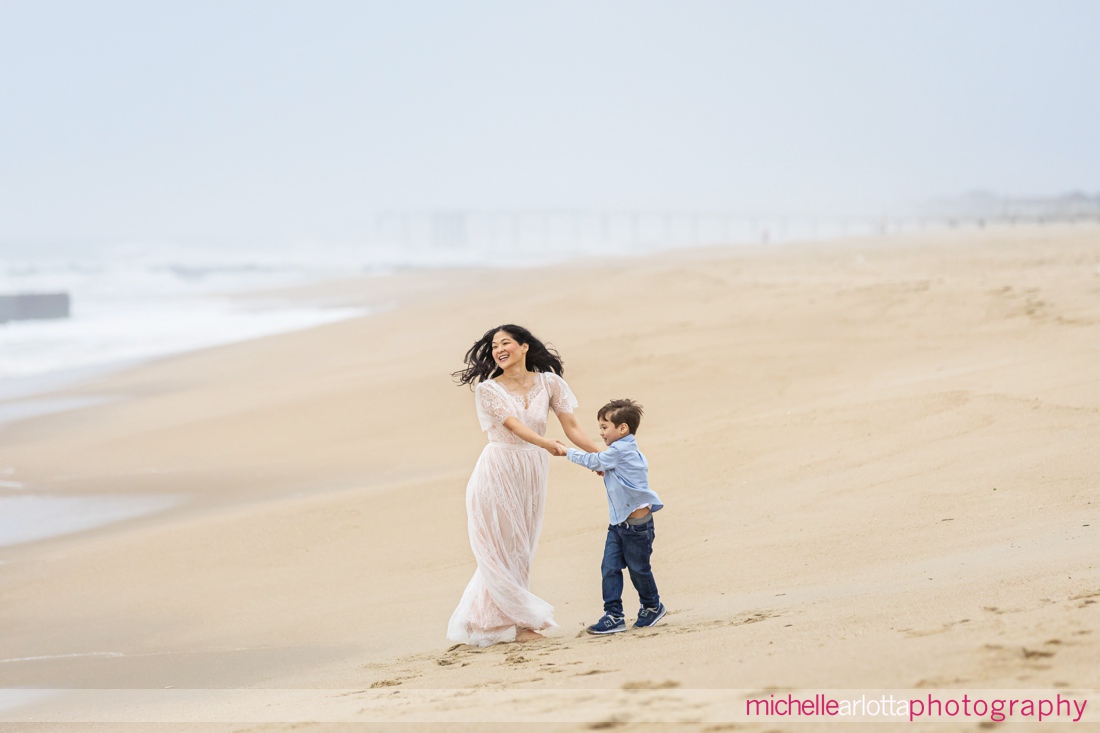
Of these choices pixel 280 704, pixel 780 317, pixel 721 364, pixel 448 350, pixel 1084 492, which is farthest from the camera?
pixel 448 350

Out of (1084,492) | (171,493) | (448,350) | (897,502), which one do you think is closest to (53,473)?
(171,493)

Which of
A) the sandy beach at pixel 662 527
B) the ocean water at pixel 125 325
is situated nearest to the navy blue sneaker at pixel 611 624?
the sandy beach at pixel 662 527

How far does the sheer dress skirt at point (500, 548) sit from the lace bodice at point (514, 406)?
7 cm

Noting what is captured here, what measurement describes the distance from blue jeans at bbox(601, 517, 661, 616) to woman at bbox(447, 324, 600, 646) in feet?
1.34

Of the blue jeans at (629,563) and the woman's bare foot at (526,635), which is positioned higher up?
the blue jeans at (629,563)

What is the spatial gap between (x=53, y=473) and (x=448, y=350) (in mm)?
6313

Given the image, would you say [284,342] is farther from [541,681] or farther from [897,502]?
[541,681]

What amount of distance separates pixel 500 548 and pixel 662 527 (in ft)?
6.63

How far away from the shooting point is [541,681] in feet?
13.5

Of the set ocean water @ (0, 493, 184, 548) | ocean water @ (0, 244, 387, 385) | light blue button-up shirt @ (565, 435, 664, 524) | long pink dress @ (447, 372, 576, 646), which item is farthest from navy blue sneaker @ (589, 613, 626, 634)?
ocean water @ (0, 244, 387, 385)

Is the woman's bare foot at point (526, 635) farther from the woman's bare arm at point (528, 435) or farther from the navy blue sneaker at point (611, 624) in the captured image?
the woman's bare arm at point (528, 435)

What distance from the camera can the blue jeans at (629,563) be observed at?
5016 millimetres

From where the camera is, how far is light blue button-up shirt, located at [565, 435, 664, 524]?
4949 mm

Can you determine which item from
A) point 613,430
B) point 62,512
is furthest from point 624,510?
point 62,512
